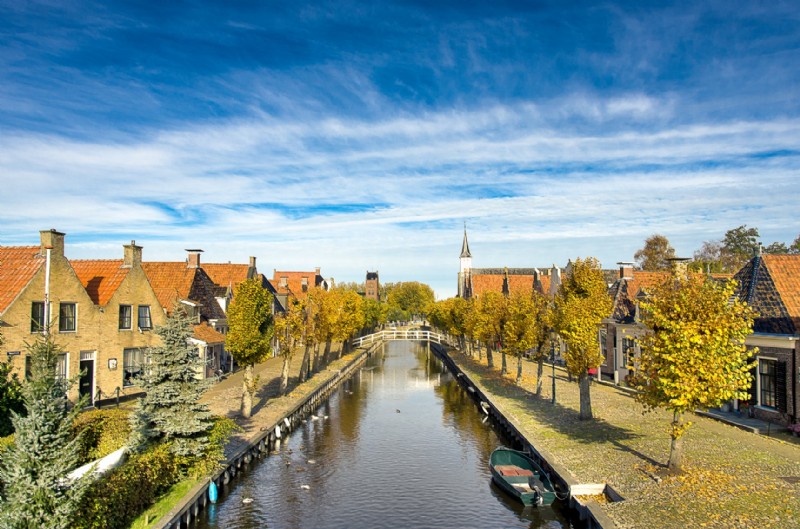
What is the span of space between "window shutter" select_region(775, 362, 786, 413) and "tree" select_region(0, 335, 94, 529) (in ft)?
91.1

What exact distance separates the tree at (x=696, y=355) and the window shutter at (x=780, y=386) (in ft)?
29.1

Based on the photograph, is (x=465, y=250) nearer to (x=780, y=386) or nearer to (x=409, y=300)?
(x=409, y=300)

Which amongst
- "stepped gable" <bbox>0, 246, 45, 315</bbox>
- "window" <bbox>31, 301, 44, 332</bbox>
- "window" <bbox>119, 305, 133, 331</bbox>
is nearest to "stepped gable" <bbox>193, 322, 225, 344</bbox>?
"window" <bbox>119, 305, 133, 331</bbox>

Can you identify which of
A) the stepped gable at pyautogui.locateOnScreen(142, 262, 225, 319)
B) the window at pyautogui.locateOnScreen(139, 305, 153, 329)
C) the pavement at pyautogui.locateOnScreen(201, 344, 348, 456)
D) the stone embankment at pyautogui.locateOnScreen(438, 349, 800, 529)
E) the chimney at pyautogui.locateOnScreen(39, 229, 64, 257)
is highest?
the chimney at pyautogui.locateOnScreen(39, 229, 64, 257)

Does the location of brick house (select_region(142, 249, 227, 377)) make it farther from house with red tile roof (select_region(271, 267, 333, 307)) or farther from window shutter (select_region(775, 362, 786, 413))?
window shutter (select_region(775, 362, 786, 413))

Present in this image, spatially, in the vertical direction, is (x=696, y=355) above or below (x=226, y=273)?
below

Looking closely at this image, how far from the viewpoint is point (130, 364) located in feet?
115

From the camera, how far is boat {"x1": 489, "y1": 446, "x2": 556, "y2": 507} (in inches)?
837

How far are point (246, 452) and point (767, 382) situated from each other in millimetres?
24863

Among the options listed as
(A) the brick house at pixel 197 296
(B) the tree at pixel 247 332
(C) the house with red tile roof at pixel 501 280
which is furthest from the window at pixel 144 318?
(C) the house with red tile roof at pixel 501 280

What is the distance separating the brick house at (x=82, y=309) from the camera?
91.6 feet

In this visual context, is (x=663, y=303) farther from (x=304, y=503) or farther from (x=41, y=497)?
(x=41, y=497)

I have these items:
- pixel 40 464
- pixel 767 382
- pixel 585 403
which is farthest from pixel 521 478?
pixel 40 464

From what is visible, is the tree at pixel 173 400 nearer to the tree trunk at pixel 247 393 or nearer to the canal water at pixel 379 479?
the canal water at pixel 379 479
